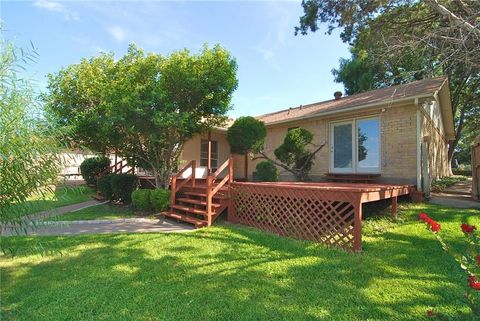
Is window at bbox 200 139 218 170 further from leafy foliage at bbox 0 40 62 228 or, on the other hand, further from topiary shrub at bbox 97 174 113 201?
leafy foliage at bbox 0 40 62 228

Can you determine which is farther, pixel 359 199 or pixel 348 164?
pixel 348 164

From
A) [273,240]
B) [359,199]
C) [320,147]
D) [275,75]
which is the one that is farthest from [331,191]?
[275,75]

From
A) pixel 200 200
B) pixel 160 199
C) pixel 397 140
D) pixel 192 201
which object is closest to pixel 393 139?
pixel 397 140

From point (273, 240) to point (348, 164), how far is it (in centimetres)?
603

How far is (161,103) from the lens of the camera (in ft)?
25.8

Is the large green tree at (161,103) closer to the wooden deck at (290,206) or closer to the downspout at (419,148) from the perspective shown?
the wooden deck at (290,206)

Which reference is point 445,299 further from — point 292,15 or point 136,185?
point 292,15

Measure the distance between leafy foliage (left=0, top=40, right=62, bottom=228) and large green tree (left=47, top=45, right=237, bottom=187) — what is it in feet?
14.6

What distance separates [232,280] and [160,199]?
508 cm

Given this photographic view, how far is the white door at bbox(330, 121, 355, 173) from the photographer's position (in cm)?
1018

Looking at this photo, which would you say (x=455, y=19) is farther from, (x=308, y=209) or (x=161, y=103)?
(x=161, y=103)

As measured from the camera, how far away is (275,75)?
12859 mm

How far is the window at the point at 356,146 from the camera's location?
9.58 metres

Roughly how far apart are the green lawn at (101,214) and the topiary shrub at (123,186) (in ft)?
1.91
